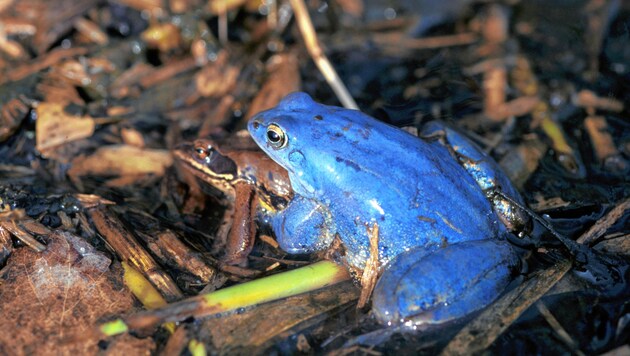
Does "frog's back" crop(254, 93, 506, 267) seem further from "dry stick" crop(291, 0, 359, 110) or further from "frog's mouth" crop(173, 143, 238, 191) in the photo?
"dry stick" crop(291, 0, 359, 110)

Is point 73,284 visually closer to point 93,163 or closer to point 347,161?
point 93,163

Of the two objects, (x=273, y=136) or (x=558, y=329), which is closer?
(x=558, y=329)

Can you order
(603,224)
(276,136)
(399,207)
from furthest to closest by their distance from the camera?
1. (603,224)
2. (276,136)
3. (399,207)

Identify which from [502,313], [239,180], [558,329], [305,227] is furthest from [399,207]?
[239,180]

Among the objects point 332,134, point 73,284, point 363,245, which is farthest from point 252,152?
point 73,284

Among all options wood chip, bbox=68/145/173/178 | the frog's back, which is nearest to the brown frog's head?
wood chip, bbox=68/145/173/178

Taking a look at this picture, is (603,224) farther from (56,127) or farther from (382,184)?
(56,127)
